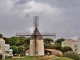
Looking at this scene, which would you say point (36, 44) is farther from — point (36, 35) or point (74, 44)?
point (74, 44)

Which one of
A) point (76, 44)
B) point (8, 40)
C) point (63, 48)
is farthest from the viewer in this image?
point (8, 40)

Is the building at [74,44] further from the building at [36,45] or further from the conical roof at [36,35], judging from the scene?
the building at [36,45]

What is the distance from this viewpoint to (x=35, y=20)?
6519 cm

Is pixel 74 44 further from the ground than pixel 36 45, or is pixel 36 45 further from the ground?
pixel 74 44

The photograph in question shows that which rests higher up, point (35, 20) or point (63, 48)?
point (35, 20)

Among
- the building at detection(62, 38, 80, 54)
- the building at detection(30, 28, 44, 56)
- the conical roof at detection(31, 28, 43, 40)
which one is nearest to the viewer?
the building at detection(30, 28, 44, 56)

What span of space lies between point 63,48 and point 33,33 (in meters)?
28.4

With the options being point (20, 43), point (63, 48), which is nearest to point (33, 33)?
point (63, 48)

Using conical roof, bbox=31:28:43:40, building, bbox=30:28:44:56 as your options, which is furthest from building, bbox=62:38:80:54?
building, bbox=30:28:44:56

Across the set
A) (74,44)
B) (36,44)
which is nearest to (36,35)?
(36,44)

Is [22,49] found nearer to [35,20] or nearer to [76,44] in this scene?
[76,44]

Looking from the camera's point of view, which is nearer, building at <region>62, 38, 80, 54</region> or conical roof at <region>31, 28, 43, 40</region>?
conical roof at <region>31, 28, 43, 40</region>

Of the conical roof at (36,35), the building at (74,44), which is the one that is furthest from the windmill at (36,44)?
the building at (74,44)

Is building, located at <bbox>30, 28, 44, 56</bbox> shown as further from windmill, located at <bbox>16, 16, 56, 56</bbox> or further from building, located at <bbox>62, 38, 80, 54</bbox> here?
building, located at <bbox>62, 38, 80, 54</bbox>
